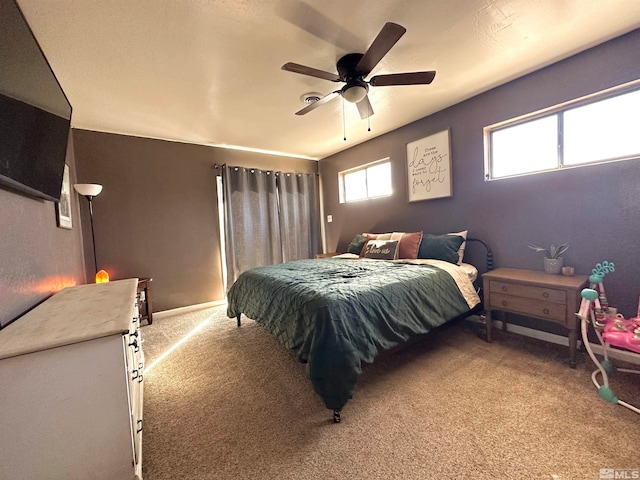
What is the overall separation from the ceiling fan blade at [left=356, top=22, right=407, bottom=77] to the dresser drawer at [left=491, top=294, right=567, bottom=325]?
217cm

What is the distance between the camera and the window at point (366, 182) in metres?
3.93

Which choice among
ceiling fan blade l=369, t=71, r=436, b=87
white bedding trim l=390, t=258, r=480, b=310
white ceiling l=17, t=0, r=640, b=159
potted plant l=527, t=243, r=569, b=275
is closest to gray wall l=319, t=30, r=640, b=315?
potted plant l=527, t=243, r=569, b=275

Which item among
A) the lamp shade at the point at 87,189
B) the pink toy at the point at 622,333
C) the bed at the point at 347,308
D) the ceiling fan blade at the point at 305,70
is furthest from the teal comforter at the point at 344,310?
the lamp shade at the point at 87,189

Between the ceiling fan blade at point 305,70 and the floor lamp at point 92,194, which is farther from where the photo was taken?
the floor lamp at point 92,194

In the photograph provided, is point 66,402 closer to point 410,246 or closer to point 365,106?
point 365,106

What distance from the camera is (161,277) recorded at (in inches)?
140

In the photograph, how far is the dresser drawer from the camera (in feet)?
6.33

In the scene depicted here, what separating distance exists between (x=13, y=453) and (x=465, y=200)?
3628mm

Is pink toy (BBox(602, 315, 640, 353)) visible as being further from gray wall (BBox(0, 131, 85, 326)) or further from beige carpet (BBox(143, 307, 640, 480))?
gray wall (BBox(0, 131, 85, 326))

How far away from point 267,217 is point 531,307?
3.58 m

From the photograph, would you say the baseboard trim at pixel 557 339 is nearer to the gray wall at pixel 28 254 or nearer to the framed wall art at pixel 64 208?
the gray wall at pixel 28 254

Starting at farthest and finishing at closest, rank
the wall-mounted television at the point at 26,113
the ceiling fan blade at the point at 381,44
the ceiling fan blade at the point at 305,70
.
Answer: the ceiling fan blade at the point at 305,70 → the ceiling fan blade at the point at 381,44 → the wall-mounted television at the point at 26,113

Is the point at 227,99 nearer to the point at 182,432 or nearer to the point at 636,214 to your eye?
the point at 182,432

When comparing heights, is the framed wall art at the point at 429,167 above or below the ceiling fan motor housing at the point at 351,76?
below
